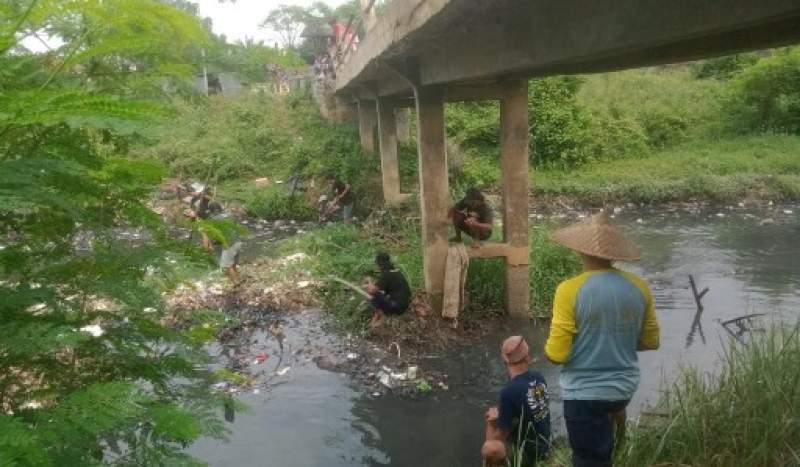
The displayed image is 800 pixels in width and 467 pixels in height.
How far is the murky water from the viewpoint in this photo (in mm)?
5793

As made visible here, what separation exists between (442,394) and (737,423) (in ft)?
11.6

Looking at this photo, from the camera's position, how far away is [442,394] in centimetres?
682

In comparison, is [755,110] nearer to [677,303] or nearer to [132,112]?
[677,303]

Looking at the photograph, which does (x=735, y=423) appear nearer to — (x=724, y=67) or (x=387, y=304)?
(x=387, y=304)

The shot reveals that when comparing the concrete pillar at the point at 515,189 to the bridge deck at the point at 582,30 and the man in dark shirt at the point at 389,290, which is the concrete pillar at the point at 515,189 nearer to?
the man in dark shirt at the point at 389,290

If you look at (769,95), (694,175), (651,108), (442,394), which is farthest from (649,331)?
(769,95)

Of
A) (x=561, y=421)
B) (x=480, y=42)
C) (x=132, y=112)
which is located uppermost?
(x=480, y=42)

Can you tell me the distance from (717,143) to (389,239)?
15787 mm

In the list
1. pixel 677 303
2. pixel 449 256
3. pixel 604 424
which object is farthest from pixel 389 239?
pixel 604 424

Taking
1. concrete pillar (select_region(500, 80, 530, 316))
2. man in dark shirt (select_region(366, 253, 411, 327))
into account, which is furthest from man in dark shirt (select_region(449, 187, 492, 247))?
man in dark shirt (select_region(366, 253, 411, 327))

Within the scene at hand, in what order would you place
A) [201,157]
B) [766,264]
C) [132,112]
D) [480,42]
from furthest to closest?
1. [201,157]
2. [766,264]
3. [480,42]
4. [132,112]

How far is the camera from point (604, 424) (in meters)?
3.46

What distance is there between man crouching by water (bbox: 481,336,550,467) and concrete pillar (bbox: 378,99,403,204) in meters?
9.80

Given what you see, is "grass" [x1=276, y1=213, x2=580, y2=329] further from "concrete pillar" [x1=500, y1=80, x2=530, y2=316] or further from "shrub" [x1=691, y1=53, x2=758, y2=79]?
"shrub" [x1=691, y1=53, x2=758, y2=79]
